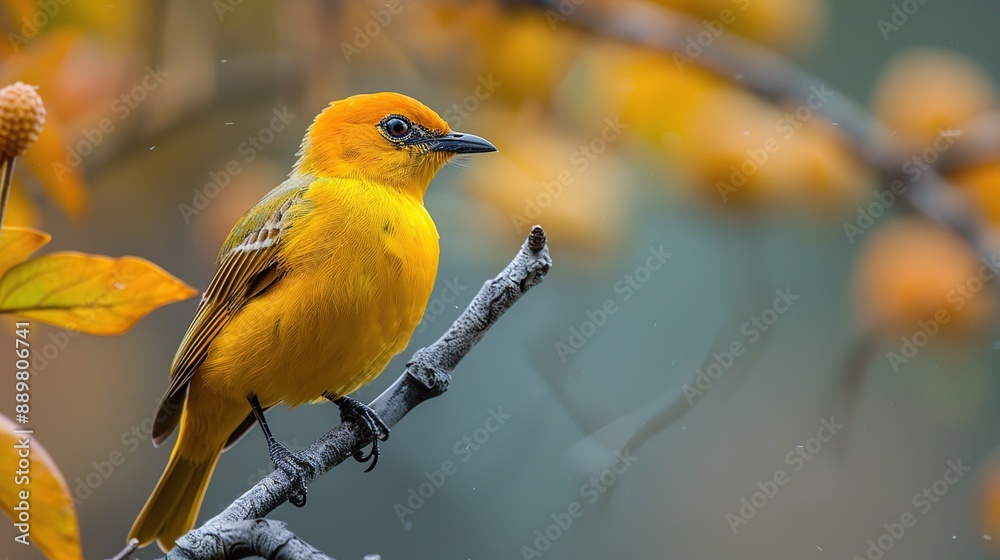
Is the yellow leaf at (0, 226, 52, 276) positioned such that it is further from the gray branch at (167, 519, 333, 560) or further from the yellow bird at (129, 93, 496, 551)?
the yellow bird at (129, 93, 496, 551)

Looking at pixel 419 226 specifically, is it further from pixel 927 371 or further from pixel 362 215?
pixel 927 371

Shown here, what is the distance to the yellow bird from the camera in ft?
4.38

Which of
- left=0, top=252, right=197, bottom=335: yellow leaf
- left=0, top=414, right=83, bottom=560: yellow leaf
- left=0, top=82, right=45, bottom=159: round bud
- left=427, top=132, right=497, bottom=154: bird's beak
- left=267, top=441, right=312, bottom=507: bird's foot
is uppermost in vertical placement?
left=427, top=132, right=497, bottom=154: bird's beak

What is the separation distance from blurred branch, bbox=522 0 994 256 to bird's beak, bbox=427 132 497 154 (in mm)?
295

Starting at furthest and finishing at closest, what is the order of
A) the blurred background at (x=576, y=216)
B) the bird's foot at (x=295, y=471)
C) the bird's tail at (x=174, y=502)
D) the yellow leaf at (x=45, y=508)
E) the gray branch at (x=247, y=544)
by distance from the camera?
the blurred background at (x=576, y=216), the bird's tail at (x=174, y=502), the bird's foot at (x=295, y=471), the gray branch at (x=247, y=544), the yellow leaf at (x=45, y=508)

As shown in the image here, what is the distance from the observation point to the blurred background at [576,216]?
5.21 feet

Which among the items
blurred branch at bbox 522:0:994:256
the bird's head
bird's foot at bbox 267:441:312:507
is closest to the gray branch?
bird's foot at bbox 267:441:312:507

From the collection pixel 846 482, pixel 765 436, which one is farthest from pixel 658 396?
pixel 846 482

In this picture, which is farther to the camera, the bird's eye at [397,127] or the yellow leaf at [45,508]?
the bird's eye at [397,127]

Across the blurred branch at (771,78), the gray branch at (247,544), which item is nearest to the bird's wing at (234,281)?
the gray branch at (247,544)

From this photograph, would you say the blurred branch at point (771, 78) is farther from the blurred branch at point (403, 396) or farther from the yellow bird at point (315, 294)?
the blurred branch at point (403, 396)

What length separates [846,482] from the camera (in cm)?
196

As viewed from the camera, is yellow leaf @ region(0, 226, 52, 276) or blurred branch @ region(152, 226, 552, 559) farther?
blurred branch @ region(152, 226, 552, 559)

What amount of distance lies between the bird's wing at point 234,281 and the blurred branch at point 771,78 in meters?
0.60
